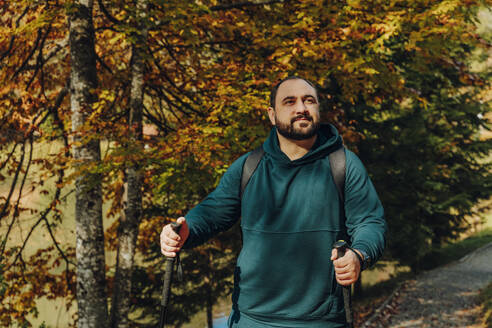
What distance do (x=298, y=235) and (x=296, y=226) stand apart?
0.14 feet

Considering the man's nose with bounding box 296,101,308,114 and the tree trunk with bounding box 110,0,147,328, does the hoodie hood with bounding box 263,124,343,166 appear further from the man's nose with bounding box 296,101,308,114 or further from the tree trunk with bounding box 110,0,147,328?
the tree trunk with bounding box 110,0,147,328

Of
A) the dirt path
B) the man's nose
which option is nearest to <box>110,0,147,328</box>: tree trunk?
the man's nose

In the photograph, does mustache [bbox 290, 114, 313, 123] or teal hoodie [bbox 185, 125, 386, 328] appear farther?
mustache [bbox 290, 114, 313, 123]

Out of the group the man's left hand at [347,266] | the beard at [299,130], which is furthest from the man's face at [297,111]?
the man's left hand at [347,266]

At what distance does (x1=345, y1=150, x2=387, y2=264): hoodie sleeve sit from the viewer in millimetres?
1922

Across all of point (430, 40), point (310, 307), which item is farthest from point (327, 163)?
point (430, 40)

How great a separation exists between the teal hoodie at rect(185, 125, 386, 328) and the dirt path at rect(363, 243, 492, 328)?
29.9 ft

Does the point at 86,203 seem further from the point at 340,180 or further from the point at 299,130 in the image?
the point at 340,180

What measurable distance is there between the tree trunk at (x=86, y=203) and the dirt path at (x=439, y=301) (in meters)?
6.58

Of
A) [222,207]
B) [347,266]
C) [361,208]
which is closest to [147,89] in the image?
[222,207]

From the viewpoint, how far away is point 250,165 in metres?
2.24

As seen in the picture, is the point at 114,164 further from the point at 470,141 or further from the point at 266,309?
the point at 470,141

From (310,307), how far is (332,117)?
21.6ft

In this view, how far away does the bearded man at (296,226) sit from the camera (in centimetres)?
193
